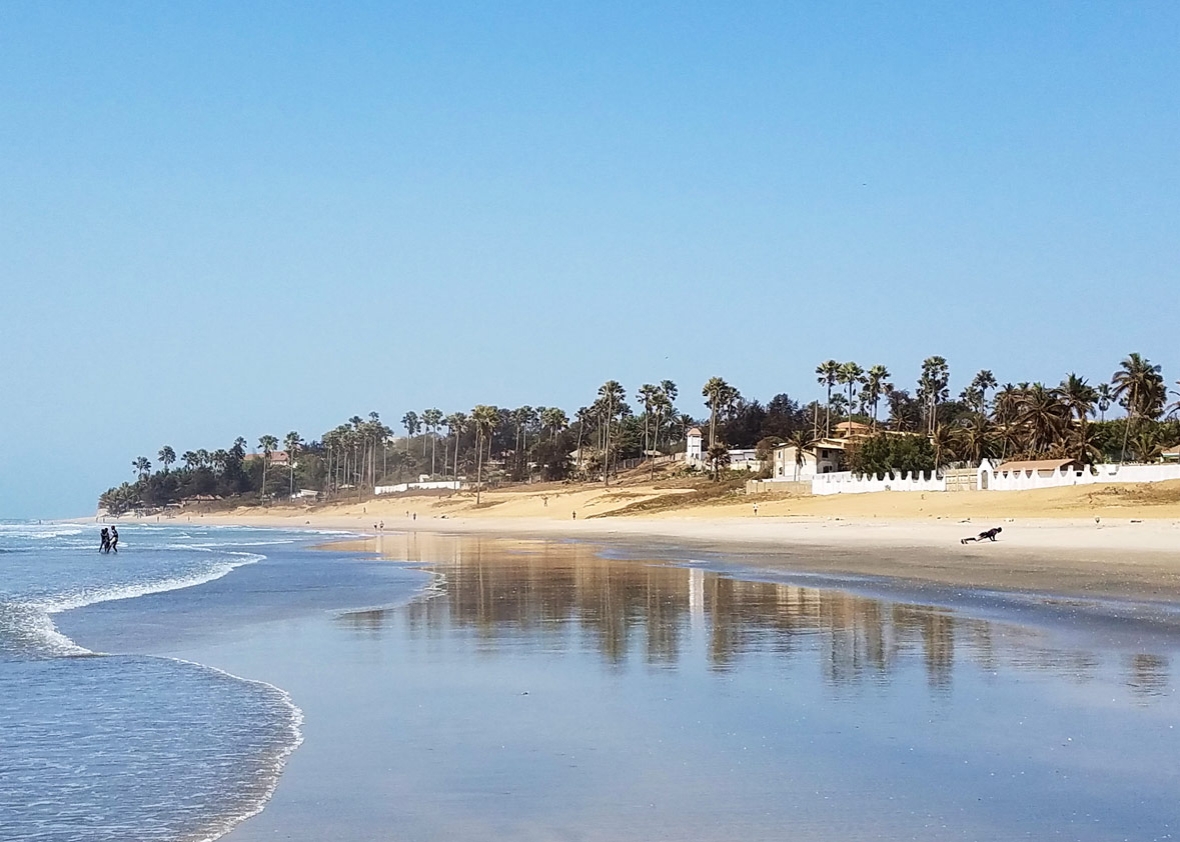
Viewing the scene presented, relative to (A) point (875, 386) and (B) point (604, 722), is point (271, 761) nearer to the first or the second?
(B) point (604, 722)

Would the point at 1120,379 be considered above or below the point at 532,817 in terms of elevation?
above

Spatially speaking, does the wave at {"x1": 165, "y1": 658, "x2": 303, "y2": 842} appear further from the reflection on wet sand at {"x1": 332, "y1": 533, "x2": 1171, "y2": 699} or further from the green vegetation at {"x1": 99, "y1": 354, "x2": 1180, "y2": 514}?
the green vegetation at {"x1": 99, "y1": 354, "x2": 1180, "y2": 514}

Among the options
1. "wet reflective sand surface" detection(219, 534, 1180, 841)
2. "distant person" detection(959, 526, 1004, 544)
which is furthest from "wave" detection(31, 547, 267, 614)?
"distant person" detection(959, 526, 1004, 544)

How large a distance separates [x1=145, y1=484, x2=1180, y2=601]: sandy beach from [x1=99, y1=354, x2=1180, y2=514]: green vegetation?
65.0 ft

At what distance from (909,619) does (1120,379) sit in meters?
92.1

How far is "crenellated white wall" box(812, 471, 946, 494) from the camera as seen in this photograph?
74938 millimetres

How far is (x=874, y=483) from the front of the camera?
256 feet

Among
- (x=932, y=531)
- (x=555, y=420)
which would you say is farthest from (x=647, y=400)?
(x=932, y=531)

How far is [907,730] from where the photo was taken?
32.7 feet

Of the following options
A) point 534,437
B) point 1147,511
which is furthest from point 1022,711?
point 534,437

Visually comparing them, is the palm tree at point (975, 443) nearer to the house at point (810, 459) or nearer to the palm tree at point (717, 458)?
the house at point (810, 459)

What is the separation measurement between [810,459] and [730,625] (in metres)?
86.5

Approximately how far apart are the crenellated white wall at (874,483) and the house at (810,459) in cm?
1226

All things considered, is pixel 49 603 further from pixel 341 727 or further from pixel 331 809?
pixel 331 809
